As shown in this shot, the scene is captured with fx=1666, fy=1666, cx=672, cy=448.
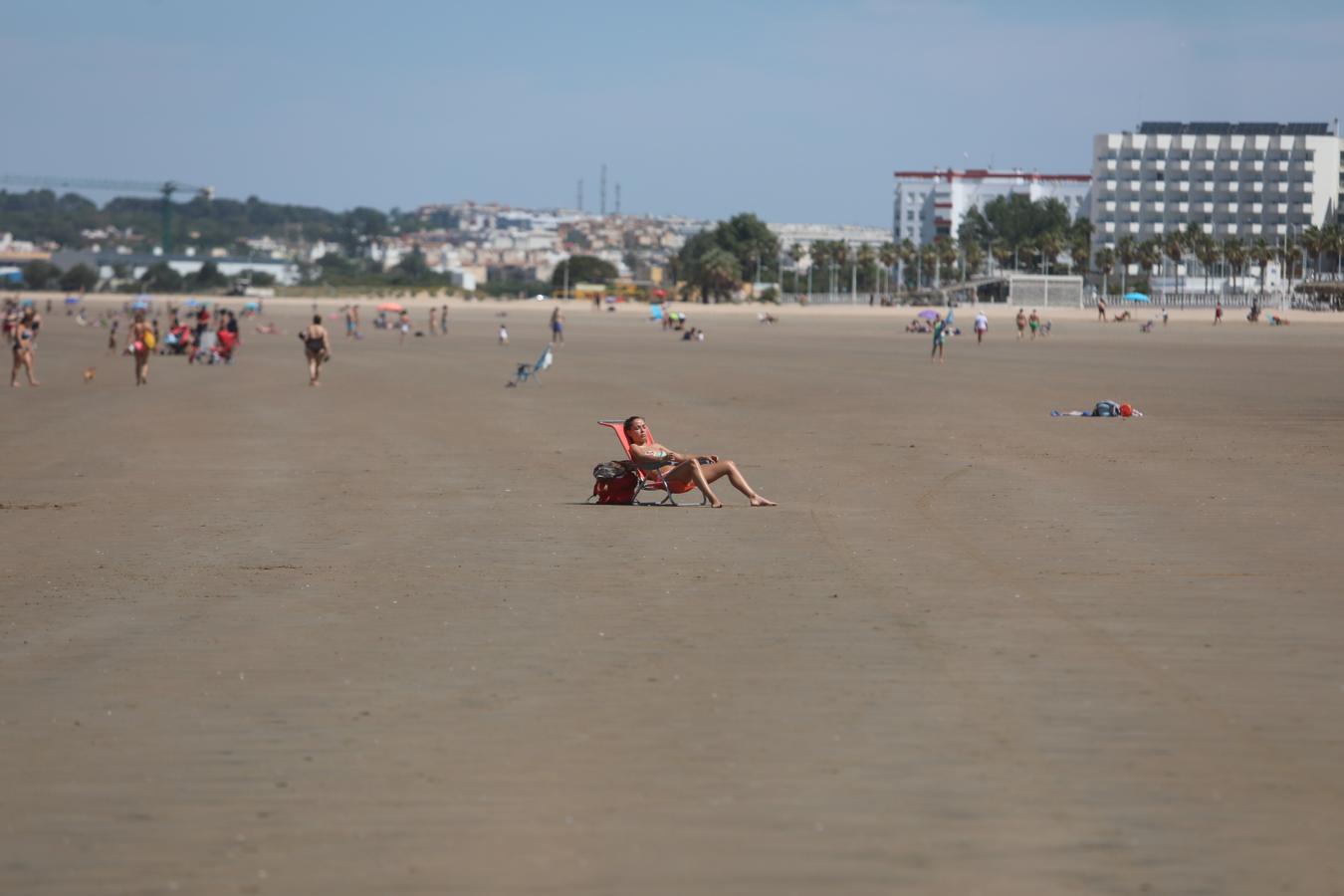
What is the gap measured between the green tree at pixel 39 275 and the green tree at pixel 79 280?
2.03m

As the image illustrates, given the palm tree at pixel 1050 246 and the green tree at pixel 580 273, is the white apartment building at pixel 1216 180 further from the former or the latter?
the green tree at pixel 580 273

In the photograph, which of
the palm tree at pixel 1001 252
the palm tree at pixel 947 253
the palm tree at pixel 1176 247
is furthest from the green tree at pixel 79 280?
the palm tree at pixel 1176 247

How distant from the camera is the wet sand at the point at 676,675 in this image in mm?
4914

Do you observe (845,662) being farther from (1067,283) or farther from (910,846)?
(1067,283)

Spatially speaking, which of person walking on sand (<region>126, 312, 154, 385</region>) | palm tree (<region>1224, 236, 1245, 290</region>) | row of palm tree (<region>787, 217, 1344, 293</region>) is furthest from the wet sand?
row of palm tree (<region>787, 217, 1344, 293</region>)

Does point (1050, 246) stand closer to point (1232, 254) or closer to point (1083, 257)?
point (1083, 257)

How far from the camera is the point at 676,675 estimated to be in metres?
7.16

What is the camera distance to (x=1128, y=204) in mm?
148375

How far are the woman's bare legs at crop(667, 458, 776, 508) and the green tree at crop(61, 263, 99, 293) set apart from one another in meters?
166

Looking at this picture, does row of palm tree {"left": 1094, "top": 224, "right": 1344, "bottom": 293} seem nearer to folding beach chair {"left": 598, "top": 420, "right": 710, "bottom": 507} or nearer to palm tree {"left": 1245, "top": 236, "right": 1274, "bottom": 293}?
palm tree {"left": 1245, "top": 236, "right": 1274, "bottom": 293}

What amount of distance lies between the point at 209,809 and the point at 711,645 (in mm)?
3041

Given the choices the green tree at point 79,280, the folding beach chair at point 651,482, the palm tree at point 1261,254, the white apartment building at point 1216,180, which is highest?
the white apartment building at point 1216,180

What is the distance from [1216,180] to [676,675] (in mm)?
150136

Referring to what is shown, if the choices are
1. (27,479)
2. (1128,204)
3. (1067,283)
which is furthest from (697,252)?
(27,479)
